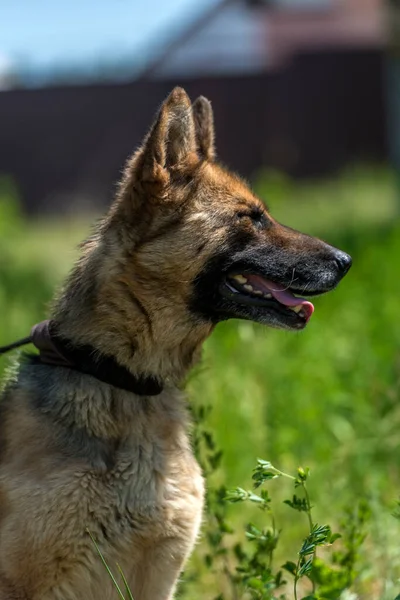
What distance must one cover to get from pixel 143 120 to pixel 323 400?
1434 centimetres

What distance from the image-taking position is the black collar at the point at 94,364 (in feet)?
10.8

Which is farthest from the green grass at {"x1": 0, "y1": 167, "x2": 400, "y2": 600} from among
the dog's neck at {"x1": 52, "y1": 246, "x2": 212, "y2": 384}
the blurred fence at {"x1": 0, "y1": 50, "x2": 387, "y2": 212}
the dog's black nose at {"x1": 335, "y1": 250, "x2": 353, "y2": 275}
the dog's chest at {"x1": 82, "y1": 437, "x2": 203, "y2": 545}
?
the blurred fence at {"x1": 0, "y1": 50, "x2": 387, "y2": 212}

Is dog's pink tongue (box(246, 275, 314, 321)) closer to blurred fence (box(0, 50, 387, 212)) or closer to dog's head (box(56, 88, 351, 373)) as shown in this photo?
dog's head (box(56, 88, 351, 373))

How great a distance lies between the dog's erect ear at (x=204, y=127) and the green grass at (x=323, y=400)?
2.15ft

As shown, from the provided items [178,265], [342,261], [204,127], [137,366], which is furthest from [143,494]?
[204,127]

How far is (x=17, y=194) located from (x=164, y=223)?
50.2 feet

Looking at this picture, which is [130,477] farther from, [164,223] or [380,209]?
[380,209]

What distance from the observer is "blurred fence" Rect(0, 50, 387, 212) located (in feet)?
62.0

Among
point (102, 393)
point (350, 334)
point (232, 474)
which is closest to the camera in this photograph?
point (102, 393)

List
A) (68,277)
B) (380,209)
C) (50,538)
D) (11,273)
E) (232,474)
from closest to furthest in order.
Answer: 1. (50,538)
2. (68,277)
3. (232,474)
4. (11,273)
5. (380,209)

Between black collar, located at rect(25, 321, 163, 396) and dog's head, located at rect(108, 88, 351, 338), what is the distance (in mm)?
251

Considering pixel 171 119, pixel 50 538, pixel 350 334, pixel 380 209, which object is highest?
pixel 171 119

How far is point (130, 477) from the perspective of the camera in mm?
3158

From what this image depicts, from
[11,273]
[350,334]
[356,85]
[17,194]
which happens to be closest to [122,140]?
[17,194]
